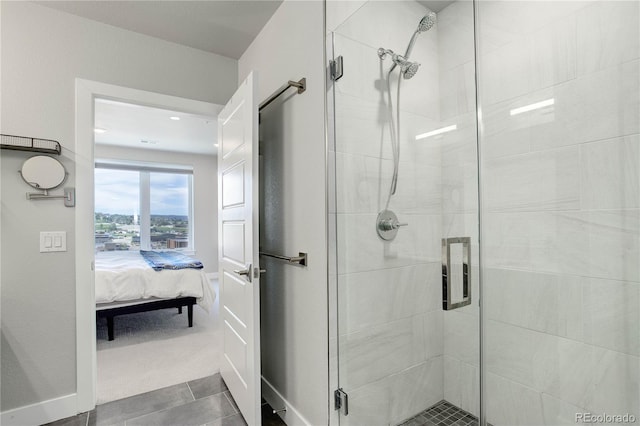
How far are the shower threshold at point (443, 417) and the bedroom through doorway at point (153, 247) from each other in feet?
5.88

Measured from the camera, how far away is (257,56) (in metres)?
2.37

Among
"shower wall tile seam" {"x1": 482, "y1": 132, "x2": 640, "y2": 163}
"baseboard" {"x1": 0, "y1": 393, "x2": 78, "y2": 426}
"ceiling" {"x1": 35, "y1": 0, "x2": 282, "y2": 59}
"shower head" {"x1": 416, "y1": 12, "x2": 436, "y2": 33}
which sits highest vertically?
"ceiling" {"x1": 35, "y1": 0, "x2": 282, "y2": 59}

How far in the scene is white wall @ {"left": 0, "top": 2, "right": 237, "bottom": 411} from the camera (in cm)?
193

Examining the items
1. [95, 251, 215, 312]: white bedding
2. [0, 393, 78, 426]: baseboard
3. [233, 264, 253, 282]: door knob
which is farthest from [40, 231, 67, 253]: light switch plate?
[95, 251, 215, 312]: white bedding

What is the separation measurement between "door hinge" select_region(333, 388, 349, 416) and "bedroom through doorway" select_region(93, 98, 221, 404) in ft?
4.61

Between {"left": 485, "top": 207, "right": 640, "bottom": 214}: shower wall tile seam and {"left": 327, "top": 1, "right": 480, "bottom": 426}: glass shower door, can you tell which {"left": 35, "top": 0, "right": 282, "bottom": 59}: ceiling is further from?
{"left": 485, "top": 207, "right": 640, "bottom": 214}: shower wall tile seam

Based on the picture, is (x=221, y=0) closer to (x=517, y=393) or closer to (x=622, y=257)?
(x=622, y=257)

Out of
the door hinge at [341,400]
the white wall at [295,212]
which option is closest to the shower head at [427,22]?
the white wall at [295,212]


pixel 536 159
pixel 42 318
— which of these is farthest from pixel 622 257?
pixel 42 318

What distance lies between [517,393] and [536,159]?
1027mm

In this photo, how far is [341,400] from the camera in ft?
5.23

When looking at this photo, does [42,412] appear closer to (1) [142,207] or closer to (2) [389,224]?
(2) [389,224]

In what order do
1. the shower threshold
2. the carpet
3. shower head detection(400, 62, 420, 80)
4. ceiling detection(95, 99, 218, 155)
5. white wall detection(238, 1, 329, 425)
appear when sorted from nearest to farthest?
the shower threshold → shower head detection(400, 62, 420, 80) → white wall detection(238, 1, 329, 425) → the carpet → ceiling detection(95, 99, 218, 155)

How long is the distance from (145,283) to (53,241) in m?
1.54
